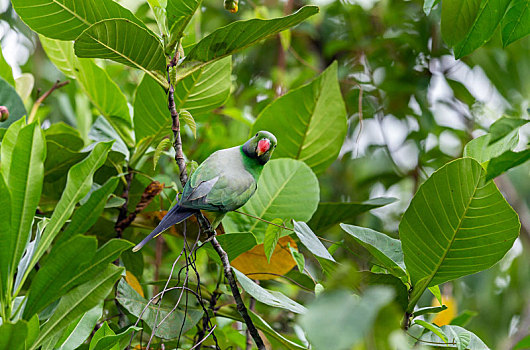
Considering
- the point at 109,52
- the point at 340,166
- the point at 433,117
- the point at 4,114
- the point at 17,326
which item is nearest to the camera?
the point at 17,326

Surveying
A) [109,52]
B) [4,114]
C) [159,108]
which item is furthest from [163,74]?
[4,114]

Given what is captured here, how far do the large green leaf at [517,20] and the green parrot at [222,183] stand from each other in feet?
1.26

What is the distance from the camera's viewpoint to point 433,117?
211 cm

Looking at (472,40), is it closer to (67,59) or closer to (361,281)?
(361,281)

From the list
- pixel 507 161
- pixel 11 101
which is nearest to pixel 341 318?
pixel 507 161

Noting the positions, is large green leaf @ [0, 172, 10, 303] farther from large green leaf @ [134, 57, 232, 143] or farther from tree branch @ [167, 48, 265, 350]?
large green leaf @ [134, 57, 232, 143]

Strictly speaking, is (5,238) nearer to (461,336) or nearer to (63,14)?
(63,14)

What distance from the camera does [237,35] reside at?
776mm

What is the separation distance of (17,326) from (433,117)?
1798mm

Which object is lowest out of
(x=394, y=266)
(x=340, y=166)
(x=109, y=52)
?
(x=340, y=166)

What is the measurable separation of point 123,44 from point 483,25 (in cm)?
54

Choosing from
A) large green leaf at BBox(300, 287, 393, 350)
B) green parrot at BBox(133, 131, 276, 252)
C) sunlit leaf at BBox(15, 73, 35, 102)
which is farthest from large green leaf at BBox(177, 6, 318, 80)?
sunlit leaf at BBox(15, 73, 35, 102)

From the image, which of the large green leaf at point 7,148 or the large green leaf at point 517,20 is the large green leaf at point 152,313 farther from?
the large green leaf at point 517,20

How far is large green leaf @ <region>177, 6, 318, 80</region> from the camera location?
2.48 feet
